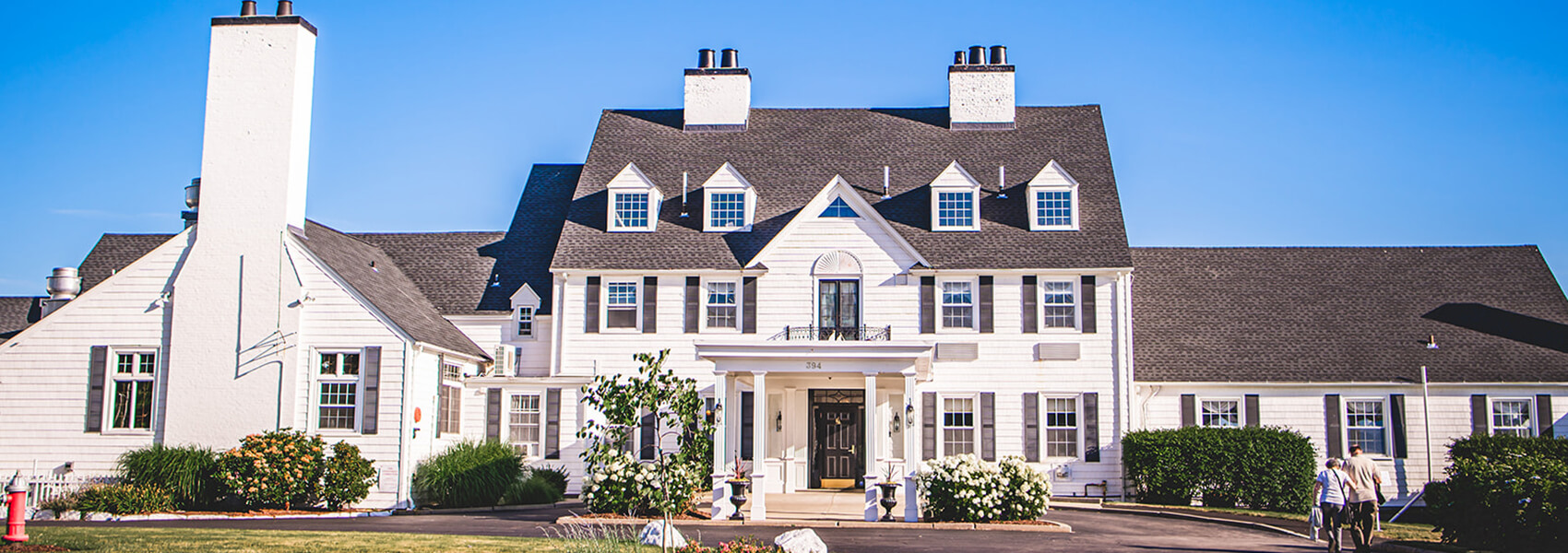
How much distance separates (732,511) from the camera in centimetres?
2222

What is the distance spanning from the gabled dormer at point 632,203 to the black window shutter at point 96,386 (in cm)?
1097

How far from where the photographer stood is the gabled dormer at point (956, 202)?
98.2ft

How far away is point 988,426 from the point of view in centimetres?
2869

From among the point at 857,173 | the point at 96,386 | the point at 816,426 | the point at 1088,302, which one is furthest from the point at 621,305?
the point at 96,386

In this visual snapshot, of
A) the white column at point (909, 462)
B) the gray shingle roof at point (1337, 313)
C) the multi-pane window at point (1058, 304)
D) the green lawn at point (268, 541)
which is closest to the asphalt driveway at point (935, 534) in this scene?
the white column at point (909, 462)

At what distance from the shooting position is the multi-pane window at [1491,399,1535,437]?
28.9 m

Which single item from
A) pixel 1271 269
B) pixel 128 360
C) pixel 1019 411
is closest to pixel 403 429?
pixel 128 360

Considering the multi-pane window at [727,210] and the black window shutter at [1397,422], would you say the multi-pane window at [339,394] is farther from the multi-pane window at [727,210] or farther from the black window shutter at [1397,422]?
the black window shutter at [1397,422]

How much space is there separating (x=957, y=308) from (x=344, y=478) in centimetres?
1360

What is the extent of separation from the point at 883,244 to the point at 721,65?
8059mm

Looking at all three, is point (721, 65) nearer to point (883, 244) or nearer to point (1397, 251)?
point (883, 244)

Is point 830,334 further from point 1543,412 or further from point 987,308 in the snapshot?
point 1543,412

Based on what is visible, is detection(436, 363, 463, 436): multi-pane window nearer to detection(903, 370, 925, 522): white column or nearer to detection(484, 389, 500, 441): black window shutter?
detection(484, 389, 500, 441): black window shutter

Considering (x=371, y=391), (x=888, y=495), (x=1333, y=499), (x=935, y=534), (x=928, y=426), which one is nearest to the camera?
(x=1333, y=499)
